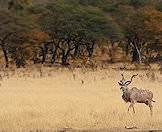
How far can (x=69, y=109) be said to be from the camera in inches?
618

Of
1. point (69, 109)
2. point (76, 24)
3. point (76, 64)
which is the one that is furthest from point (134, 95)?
Answer: point (76, 24)

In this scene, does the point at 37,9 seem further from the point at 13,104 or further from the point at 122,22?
the point at 13,104

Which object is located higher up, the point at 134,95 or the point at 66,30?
the point at 66,30

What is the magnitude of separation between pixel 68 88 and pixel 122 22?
116 ft

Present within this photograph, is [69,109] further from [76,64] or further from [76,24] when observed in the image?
[76,24]

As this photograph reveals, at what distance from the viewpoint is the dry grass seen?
12.7m

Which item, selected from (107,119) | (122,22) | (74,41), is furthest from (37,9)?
(107,119)

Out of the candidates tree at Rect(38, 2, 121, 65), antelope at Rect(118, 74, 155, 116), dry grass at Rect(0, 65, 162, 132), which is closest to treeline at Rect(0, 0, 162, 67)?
tree at Rect(38, 2, 121, 65)

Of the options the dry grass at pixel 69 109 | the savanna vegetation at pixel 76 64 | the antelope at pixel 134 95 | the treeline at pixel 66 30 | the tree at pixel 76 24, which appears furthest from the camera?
the tree at pixel 76 24

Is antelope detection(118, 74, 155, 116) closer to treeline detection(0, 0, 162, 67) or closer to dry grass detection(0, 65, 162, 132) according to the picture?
dry grass detection(0, 65, 162, 132)

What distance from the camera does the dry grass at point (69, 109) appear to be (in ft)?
41.6

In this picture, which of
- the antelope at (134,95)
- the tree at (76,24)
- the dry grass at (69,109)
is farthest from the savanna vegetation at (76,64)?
the antelope at (134,95)

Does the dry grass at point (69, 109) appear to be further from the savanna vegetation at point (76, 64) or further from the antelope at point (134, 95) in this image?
the antelope at point (134, 95)

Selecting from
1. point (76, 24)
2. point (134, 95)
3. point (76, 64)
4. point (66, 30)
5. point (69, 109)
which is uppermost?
point (76, 24)
